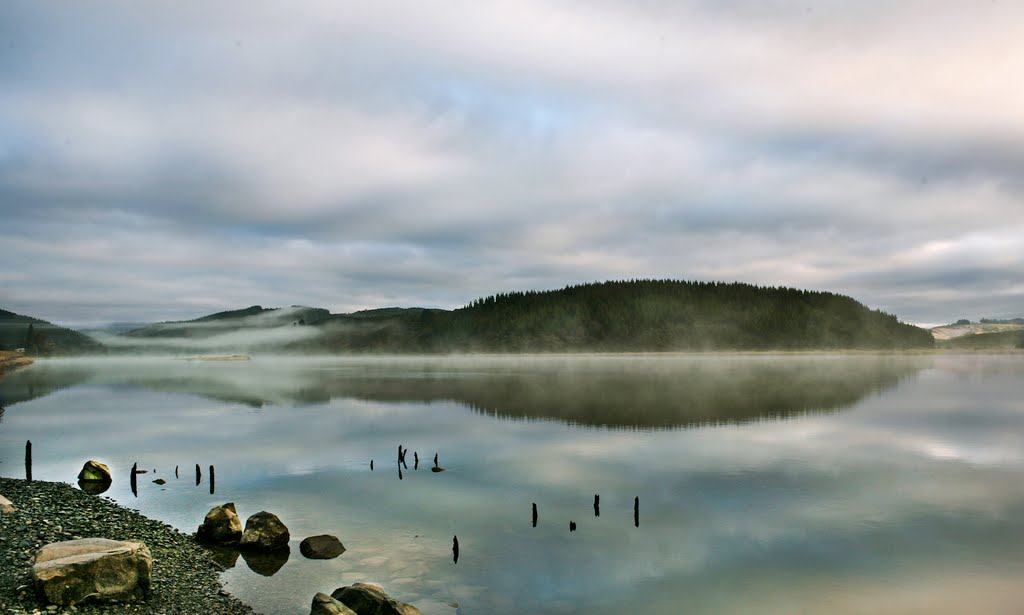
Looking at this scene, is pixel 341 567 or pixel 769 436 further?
pixel 769 436

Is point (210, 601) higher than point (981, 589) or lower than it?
higher

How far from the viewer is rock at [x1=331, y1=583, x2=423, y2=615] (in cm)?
1997

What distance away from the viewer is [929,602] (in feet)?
81.3

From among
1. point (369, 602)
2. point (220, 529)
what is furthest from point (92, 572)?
point (220, 529)

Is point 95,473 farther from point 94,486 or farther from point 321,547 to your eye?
point 321,547

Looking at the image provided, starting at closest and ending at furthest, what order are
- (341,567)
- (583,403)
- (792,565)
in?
(341,567) < (792,565) < (583,403)

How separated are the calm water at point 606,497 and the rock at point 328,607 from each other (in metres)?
3.40

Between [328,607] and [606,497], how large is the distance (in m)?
24.8

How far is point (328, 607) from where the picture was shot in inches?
740

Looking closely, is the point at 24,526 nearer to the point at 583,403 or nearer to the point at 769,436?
the point at 769,436

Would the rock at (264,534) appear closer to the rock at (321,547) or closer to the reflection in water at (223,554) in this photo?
the reflection in water at (223,554)

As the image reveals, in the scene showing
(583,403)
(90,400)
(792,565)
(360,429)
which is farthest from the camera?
(90,400)

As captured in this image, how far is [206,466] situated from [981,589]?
A: 165 feet

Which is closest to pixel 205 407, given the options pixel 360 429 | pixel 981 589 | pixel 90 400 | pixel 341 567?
pixel 90 400
